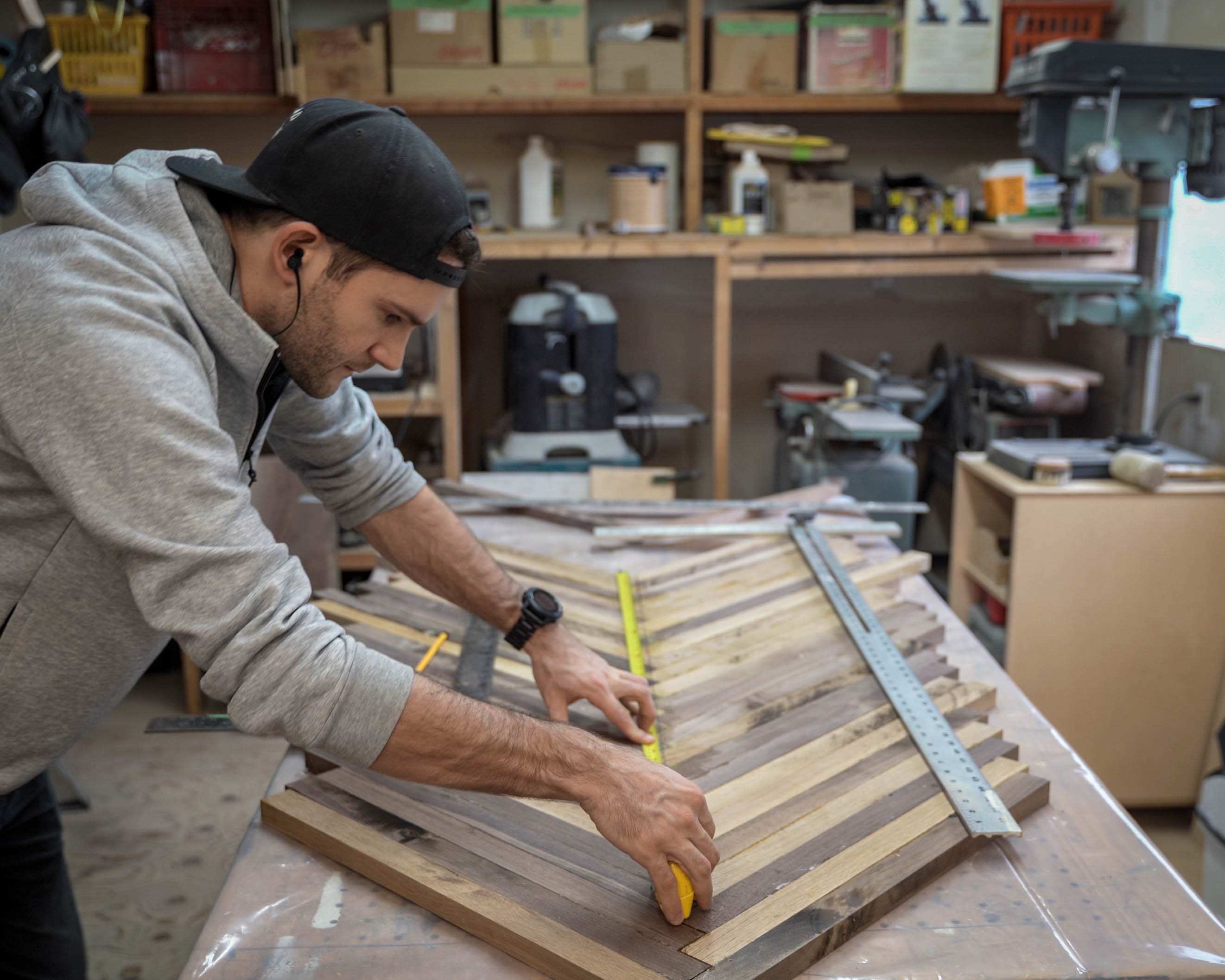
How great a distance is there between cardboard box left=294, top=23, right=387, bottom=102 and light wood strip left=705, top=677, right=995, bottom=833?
2.94 m

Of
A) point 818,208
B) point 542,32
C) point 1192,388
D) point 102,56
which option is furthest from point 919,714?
point 102,56

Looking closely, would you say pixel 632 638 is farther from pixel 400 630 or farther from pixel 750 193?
pixel 750 193

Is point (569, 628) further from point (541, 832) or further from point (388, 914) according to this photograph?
point (388, 914)

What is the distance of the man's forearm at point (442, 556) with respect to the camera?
1593 mm

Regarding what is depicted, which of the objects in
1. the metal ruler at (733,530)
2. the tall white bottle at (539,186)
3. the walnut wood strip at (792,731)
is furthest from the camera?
the tall white bottle at (539,186)

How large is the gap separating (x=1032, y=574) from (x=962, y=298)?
2.20m

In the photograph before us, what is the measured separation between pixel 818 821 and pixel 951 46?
10.5 feet

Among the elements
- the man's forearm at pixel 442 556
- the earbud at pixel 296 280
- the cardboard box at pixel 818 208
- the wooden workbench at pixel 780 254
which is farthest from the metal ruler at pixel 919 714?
the cardboard box at pixel 818 208

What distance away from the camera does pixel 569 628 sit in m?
1.72

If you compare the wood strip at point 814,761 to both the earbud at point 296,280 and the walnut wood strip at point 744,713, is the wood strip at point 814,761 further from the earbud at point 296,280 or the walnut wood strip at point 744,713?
the earbud at point 296,280

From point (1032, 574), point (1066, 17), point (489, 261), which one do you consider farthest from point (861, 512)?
point (1066, 17)

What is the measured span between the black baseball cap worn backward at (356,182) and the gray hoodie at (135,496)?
0.25 feet

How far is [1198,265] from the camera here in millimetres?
3279

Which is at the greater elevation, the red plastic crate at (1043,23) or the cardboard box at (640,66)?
the red plastic crate at (1043,23)
